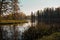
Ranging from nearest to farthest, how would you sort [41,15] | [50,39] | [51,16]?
[50,39]
[51,16]
[41,15]

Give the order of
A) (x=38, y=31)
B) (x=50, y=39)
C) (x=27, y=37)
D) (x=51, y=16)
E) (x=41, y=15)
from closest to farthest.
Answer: (x=50, y=39)
(x=27, y=37)
(x=38, y=31)
(x=51, y=16)
(x=41, y=15)

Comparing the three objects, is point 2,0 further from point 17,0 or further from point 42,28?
point 42,28

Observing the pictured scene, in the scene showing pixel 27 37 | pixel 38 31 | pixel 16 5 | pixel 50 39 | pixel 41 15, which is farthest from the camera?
pixel 41 15

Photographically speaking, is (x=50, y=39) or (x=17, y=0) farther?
(x=17, y=0)

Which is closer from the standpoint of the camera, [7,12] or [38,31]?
[38,31]

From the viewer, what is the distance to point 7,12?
3253 cm

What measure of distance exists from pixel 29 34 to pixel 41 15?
246 feet

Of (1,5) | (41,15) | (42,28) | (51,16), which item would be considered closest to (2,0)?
(1,5)

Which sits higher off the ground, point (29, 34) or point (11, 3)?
point (11, 3)

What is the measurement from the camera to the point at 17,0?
32.4m

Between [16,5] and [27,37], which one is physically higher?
[16,5]

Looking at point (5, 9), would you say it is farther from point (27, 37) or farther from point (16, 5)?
point (27, 37)

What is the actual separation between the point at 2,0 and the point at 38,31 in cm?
1821

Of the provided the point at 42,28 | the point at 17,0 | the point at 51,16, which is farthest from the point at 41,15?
the point at 42,28
